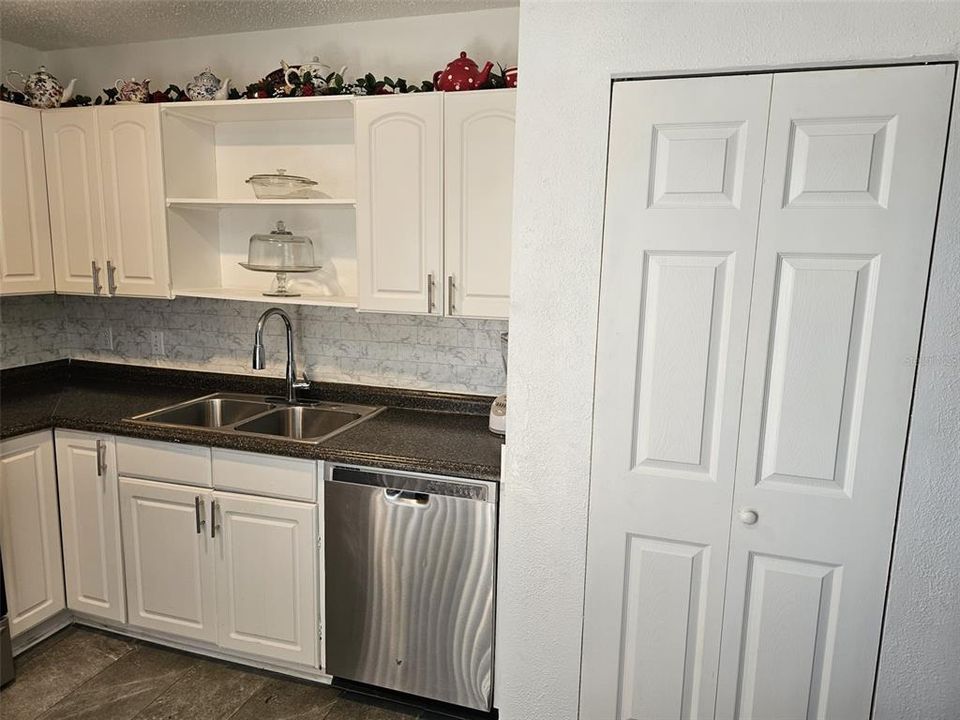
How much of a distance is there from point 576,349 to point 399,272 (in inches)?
36.5

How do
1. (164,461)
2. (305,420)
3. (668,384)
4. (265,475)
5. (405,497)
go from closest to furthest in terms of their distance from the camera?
1. (668,384)
2. (405,497)
3. (265,475)
4. (164,461)
5. (305,420)

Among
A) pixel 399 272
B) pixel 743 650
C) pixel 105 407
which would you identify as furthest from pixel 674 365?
pixel 105 407

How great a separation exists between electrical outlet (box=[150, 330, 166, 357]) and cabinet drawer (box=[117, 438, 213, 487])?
751 millimetres

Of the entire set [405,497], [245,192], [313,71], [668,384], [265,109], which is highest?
[313,71]

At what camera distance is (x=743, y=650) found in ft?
5.37

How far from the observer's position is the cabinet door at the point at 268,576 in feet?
7.41

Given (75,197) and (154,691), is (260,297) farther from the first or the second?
(154,691)

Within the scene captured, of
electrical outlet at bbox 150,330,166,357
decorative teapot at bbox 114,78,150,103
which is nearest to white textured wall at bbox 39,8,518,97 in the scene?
decorative teapot at bbox 114,78,150,103

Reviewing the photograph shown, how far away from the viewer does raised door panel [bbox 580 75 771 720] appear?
4.92 ft

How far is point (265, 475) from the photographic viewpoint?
226 centimetres

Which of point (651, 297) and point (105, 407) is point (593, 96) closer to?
point (651, 297)

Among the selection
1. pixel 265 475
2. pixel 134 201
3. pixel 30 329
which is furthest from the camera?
pixel 30 329

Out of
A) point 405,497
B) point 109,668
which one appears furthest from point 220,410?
point 405,497

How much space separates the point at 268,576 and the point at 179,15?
212cm
